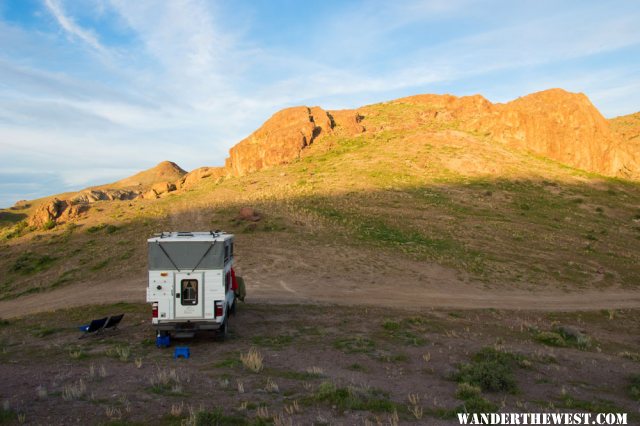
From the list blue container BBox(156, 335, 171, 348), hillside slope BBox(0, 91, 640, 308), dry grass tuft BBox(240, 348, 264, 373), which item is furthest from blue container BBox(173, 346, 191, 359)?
hillside slope BBox(0, 91, 640, 308)

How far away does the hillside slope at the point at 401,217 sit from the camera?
2448 cm

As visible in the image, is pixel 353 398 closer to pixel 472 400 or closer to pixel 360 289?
pixel 472 400

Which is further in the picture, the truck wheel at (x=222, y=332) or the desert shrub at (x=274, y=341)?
the truck wheel at (x=222, y=332)

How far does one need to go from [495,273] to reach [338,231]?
40.5 feet

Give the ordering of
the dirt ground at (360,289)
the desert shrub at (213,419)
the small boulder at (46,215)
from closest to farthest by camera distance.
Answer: the desert shrub at (213,419) < the dirt ground at (360,289) < the small boulder at (46,215)

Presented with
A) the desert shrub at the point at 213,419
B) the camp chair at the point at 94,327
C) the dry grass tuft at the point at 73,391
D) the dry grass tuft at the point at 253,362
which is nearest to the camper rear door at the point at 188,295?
the dry grass tuft at the point at 253,362

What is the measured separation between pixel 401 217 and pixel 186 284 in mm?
25616

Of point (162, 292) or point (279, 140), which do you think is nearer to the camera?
point (162, 292)

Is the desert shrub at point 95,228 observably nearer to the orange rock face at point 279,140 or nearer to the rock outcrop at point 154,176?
the orange rock face at point 279,140

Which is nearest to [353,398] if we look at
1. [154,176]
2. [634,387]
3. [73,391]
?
[73,391]

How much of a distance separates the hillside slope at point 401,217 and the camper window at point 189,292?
8.05 m

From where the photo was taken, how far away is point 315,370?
10070 mm

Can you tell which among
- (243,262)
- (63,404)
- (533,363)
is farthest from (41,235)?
(533,363)

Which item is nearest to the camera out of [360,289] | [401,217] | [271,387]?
[271,387]
